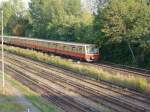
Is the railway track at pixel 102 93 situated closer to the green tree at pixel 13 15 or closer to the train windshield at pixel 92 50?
the train windshield at pixel 92 50

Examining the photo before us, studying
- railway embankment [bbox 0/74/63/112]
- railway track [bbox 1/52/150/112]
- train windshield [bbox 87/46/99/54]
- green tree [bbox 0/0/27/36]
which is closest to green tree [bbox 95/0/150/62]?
train windshield [bbox 87/46/99/54]

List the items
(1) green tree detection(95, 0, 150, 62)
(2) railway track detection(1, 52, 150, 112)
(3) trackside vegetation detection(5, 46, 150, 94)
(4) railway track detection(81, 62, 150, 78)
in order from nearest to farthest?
(2) railway track detection(1, 52, 150, 112) → (3) trackside vegetation detection(5, 46, 150, 94) → (4) railway track detection(81, 62, 150, 78) → (1) green tree detection(95, 0, 150, 62)

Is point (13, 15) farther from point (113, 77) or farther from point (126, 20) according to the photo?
point (113, 77)

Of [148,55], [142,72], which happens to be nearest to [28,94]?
[142,72]

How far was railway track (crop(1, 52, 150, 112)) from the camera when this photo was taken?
24.0 meters

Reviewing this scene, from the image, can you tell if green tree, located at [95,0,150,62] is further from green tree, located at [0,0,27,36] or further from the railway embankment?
green tree, located at [0,0,27,36]

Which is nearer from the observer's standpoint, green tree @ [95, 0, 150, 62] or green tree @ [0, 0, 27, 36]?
green tree @ [95, 0, 150, 62]

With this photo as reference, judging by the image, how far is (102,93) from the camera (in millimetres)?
27922

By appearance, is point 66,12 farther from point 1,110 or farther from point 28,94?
point 1,110

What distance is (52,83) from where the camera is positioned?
109ft

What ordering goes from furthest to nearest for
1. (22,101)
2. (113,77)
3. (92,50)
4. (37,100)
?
1. (92,50)
2. (113,77)
3. (37,100)
4. (22,101)

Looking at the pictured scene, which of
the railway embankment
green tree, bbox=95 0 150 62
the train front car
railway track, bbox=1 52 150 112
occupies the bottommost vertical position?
the railway embankment

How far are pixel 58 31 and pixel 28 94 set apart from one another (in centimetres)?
3875

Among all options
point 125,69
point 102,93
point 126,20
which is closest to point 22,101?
point 102,93
